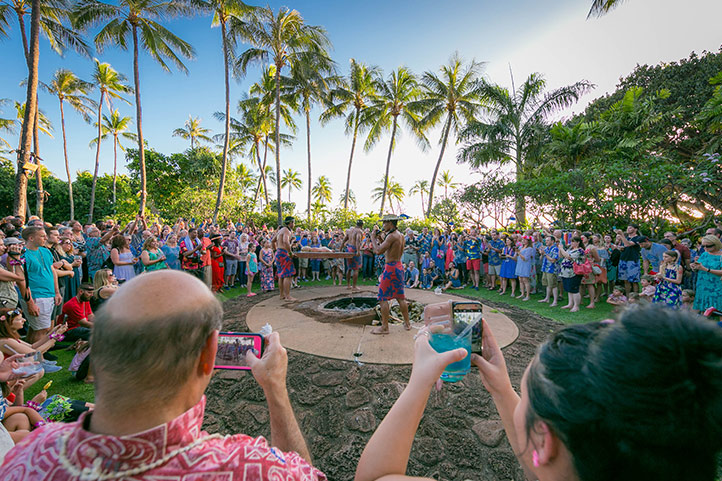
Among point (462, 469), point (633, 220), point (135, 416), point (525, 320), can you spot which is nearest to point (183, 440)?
point (135, 416)

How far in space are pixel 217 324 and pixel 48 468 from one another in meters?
0.44

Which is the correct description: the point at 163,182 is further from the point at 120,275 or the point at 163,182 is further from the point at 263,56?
the point at 120,275

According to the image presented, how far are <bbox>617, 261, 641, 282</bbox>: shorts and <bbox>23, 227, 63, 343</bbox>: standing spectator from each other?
12252 mm

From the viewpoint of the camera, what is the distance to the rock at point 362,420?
306 cm

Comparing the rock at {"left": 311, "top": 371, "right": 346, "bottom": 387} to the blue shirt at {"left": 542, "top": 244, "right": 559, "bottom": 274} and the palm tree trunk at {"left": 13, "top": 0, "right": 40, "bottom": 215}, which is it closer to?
the blue shirt at {"left": 542, "top": 244, "right": 559, "bottom": 274}

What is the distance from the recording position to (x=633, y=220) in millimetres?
10594

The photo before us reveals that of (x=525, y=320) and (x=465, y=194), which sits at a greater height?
(x=465, y=194)

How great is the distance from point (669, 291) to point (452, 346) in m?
6.96

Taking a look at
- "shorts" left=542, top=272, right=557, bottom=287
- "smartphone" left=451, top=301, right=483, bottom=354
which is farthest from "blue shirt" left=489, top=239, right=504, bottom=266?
"smartphone" left=451, top=301, right=483, bottom=354

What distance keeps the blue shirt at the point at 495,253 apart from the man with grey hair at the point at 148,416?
11343 mm

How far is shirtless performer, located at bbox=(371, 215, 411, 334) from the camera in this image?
5598 millimetres

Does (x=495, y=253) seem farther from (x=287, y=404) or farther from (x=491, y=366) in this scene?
(x=287, y=404)

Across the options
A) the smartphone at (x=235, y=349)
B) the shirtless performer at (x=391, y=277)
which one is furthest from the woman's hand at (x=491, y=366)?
the shirtless performer at (x=391, y=277)

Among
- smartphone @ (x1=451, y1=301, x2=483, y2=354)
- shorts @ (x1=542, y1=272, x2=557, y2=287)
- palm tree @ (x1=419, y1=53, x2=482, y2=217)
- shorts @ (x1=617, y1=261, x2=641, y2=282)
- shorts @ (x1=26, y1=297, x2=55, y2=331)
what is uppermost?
palm tree @ (x1=419, y1=53, x2=482, y2=217)
